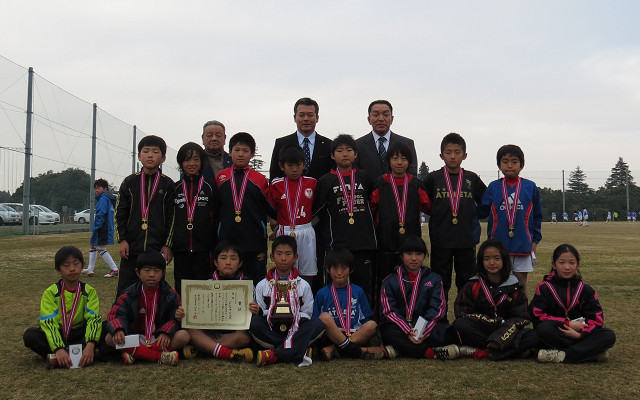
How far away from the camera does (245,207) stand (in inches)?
195

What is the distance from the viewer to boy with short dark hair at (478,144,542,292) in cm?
511

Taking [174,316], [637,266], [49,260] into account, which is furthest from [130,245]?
[637,266]

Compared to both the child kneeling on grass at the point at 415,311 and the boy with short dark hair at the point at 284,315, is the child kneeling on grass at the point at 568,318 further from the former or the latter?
the boy with short dark hair at the point at 284,315

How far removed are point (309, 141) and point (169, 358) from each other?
275 centimetres

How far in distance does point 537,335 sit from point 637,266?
855cm

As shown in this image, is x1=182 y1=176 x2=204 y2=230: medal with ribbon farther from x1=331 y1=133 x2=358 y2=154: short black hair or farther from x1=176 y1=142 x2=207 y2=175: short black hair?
x1=331 y1=133 x2=358 y2=154: short black hair

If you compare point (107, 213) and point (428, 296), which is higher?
point (107, 213)

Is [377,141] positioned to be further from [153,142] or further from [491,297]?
[153,142]

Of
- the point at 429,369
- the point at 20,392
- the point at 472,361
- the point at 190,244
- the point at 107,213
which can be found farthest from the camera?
the point at 107,213

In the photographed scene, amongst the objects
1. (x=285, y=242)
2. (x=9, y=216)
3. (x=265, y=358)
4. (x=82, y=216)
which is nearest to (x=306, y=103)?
(x=285, y=242)

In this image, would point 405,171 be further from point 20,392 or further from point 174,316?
point 20,392

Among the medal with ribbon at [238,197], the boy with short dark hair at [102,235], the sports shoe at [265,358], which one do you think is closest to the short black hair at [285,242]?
the medal with ribbon at [238,197]

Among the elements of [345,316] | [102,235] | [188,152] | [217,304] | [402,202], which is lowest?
[345,316]

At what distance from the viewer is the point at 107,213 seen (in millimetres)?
10227
